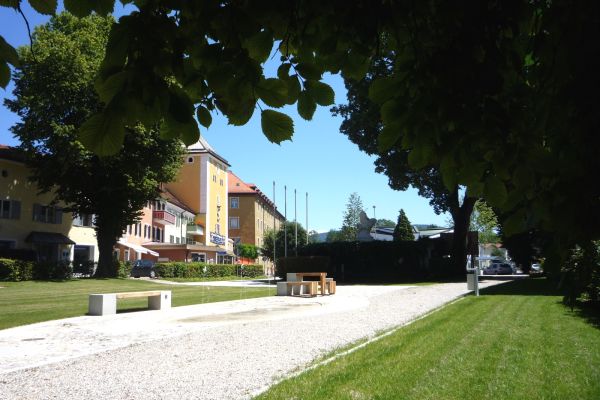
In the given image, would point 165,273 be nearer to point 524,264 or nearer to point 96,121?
point 524,264

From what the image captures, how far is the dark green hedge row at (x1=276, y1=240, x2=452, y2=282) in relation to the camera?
40.4 meters

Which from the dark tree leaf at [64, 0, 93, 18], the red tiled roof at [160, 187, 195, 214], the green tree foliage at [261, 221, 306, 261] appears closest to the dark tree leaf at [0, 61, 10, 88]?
the dark tree leaf at [64, 0, 93, 18]

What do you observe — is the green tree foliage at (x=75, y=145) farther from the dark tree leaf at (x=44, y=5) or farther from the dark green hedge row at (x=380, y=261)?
the dark tree leaf at (x=44, y=5)

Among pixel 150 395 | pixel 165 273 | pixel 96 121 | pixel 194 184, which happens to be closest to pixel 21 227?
pixel 165 273

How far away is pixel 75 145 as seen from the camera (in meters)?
33.3

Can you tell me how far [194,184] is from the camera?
74750 millimetres

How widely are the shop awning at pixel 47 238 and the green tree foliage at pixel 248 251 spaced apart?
39220 mm

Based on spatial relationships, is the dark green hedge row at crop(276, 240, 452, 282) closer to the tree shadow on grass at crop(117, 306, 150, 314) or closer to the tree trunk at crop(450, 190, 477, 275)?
the tree trunk at crop(450, 190, 477, 275)

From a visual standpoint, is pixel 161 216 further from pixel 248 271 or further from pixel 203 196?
pixel 248 271

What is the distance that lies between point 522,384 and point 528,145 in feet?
13.7

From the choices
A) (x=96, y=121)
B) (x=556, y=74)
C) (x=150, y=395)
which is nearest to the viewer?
(x=96, y=121)

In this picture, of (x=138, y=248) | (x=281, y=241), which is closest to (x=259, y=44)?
(x=138, y=248)

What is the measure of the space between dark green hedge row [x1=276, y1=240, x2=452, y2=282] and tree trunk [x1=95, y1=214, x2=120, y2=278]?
42.1 feet

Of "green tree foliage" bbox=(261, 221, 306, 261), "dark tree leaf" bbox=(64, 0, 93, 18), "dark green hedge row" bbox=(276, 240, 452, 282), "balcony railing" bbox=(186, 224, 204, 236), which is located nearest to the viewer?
"dark tree leaf" bbox=(64, 0, 93, 18)
